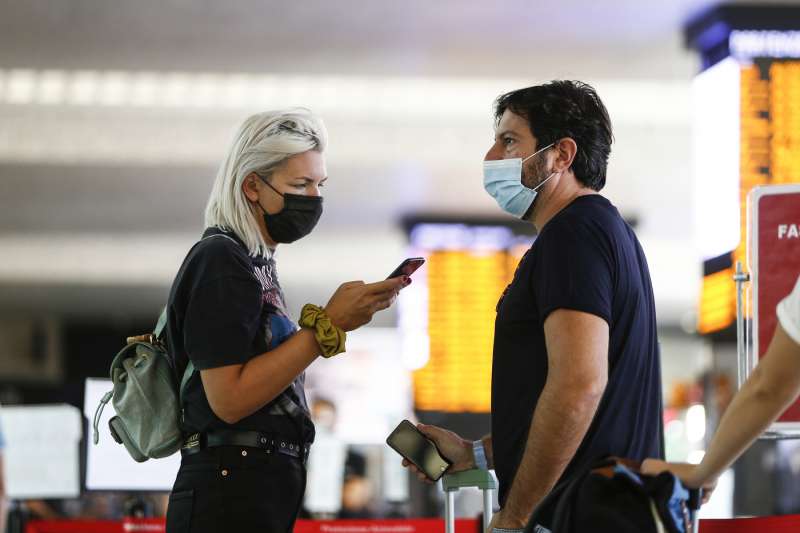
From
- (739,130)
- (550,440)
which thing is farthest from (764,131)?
(550,440)

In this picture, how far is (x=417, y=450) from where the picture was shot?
312 centimetres

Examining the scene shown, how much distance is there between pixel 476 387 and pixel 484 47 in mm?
3489

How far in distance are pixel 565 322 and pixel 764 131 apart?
4.09 metres

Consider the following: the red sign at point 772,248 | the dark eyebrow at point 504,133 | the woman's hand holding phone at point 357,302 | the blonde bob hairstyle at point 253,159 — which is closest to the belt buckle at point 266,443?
the woman's hand holding phone at point 357,302

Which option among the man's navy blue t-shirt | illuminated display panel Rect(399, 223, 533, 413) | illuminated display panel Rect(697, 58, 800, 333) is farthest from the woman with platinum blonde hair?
illuminated display panel Rect(399, 223, 533, 413)

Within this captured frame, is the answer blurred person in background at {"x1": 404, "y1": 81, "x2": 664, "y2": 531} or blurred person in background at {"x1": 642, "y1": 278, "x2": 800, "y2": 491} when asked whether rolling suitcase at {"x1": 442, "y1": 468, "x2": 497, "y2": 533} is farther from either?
blurred person in background at {"x1": 642, "y1": 278, "x2": 800, "y2": 491}

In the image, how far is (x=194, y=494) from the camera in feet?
8.77

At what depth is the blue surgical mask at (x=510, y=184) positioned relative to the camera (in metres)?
2.92

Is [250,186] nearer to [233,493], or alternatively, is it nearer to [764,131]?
[233,493]

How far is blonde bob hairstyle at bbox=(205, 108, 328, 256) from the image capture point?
2891mm

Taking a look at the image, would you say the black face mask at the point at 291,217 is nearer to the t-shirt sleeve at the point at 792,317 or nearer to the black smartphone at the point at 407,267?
the black smartphone at the point at 407,267

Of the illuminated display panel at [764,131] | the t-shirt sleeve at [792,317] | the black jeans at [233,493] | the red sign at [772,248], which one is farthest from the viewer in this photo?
the illuminated display panel at [764,131]

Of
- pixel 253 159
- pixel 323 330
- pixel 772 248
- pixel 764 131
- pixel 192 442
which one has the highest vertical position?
pixel 764 131

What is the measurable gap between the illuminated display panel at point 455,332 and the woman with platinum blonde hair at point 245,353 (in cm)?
747
